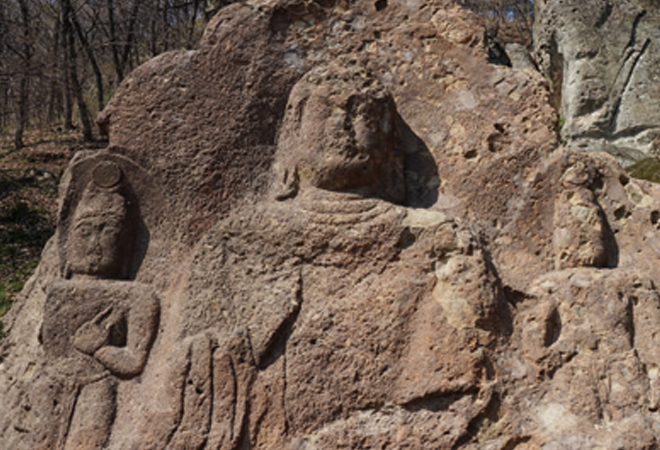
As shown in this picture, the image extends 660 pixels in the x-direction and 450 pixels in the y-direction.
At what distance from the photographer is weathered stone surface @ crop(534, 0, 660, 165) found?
8.38m

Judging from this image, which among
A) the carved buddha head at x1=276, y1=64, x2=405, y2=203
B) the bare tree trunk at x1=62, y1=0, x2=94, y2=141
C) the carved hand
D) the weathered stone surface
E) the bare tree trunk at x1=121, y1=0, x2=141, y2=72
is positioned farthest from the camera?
the bare tree trunk at x1=121, y1=0, x2=141, y2=72

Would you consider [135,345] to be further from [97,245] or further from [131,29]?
[131,29]

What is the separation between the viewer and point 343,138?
12.7ft

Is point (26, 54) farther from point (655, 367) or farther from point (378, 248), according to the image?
point (655, 367)

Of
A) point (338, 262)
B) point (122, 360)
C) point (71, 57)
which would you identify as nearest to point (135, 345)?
point (122, 360)

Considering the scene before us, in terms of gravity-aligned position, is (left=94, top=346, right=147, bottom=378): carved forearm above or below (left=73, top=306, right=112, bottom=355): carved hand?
below

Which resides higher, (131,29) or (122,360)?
(131,29)

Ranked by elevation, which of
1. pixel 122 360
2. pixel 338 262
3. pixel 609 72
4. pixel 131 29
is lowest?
pixel 122 360

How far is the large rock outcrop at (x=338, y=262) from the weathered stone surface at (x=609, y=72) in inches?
182

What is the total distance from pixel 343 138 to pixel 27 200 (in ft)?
25.7

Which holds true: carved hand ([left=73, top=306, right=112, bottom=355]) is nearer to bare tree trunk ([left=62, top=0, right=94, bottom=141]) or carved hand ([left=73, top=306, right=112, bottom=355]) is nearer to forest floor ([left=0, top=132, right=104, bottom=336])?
forest floor ([left=0, top=132, right=104, bottom=336])

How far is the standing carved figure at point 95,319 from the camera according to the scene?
11.7 ft

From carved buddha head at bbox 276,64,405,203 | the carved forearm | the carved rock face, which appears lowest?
the carved forearm

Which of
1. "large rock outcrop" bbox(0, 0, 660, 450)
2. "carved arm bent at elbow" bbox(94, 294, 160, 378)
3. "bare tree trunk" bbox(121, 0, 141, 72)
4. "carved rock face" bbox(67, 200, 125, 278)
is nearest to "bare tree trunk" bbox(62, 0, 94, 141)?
"bare tree trunk" bbox(121, 0, 141, 72)
